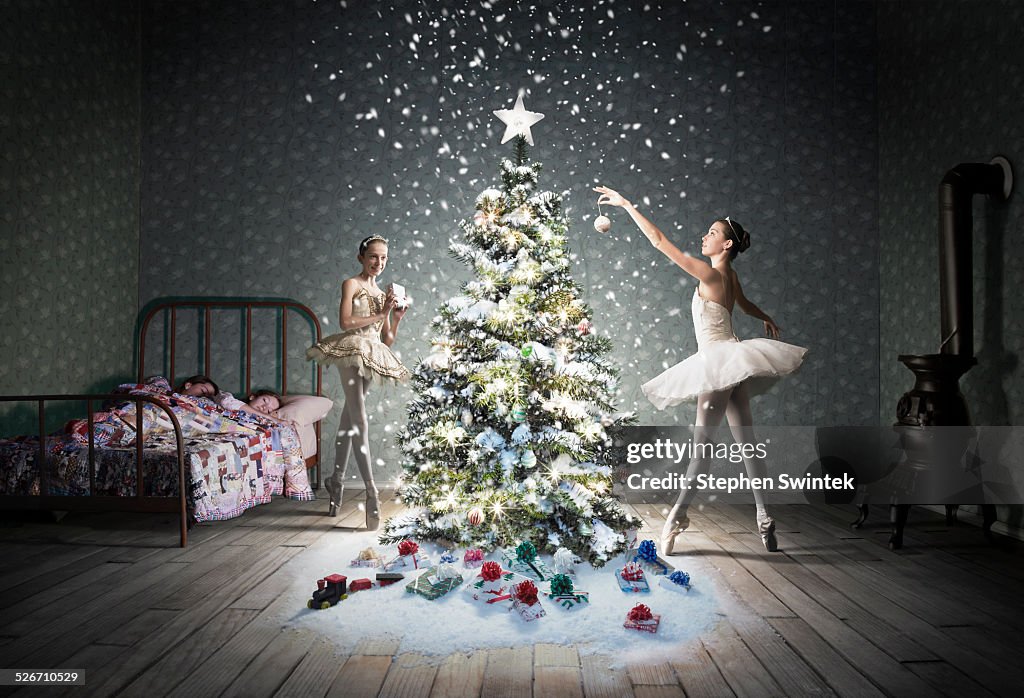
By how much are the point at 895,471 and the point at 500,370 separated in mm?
1917

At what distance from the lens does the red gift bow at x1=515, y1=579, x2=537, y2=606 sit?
7.97ft

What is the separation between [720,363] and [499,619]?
158 centimetres

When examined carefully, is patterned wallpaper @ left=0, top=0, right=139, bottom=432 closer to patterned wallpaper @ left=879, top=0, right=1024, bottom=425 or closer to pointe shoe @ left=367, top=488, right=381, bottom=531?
pointe shoe @ left=367, top=488, right=381, bottom=531

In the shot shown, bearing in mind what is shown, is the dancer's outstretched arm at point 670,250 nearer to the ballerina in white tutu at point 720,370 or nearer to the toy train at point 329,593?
the ballerina in white tutu at point 720,370

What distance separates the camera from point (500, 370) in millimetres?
2947

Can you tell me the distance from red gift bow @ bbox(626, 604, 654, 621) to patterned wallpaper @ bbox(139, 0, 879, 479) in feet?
8.18

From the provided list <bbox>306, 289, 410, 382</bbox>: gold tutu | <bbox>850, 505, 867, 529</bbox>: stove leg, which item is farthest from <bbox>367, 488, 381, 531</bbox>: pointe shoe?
<bbox>850, 505, 867, 529</bbox>: stove leg

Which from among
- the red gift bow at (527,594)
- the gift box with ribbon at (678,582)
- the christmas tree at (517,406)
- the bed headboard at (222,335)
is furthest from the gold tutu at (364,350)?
the gift box with ribbon at (678,582)

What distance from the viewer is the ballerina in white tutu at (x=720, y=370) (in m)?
3.28

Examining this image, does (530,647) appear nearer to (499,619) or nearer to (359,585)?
(499,619)

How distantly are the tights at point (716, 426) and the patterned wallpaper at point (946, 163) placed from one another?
1.40 meters

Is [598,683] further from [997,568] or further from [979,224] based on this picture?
[979,224]

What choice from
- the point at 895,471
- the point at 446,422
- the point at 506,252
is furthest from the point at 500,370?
the point at 895,471

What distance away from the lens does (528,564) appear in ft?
9.23
